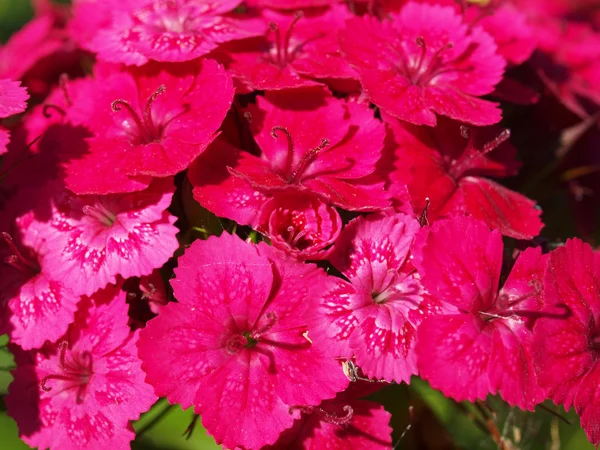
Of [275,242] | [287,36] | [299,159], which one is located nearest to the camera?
[275,242]

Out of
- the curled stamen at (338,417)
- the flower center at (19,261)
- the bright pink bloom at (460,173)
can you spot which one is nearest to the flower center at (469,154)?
the bright pink bloom at (460,173)

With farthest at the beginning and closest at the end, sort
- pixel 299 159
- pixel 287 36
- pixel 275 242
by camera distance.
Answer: pixel 287 36 < pixel 299 159 < pixel 275 242

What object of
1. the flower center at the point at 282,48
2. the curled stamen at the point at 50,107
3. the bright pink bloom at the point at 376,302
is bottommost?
the bright pink bloom at the point at 376,302

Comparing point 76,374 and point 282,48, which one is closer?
point 76,374

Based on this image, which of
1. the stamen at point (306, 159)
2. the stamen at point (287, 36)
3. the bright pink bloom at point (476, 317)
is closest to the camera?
the bright pink bloom at point (476, 317)

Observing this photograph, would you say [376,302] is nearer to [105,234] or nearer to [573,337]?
[573,337]

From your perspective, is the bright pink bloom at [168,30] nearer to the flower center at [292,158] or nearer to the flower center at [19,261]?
the flower center at [292,158]

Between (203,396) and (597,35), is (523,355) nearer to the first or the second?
(203,396)

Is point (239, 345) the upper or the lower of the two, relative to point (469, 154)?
lower

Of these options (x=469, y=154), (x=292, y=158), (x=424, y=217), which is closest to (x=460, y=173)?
(x=469, y=154)

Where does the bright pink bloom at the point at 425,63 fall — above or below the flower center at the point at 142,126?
above
